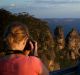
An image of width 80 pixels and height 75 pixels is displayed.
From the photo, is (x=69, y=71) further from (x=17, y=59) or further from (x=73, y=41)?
(x=73, y=41)

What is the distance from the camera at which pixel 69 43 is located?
66.6 m

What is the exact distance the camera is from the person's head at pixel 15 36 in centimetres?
466

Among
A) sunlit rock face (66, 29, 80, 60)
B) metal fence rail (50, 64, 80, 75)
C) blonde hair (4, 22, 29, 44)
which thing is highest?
blonde hair (4, 22, 29, 44)

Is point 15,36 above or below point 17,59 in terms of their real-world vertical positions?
above

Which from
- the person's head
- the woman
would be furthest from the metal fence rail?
the person's head

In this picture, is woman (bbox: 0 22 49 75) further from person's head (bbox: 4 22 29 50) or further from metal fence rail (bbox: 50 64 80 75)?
metal fence rail (bbox: 50 64 80 75)

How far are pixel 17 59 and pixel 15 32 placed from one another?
28 cm

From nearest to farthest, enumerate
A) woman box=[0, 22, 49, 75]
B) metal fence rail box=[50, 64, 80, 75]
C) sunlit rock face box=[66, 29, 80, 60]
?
woman box=[0, 22, 49, 75] < metal fence rail box=[50, 64, 80, 75] < sunlit rock face box=[66, 29, 80, 60]

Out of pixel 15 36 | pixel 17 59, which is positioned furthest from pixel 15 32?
pixel 17 59

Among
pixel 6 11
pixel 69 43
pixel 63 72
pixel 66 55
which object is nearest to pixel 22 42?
pixel 63 72

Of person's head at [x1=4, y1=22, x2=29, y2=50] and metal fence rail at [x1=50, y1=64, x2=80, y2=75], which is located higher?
person's head at [x1=4, y1=22, x2=29, y2=50]

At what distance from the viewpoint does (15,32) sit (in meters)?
4.67

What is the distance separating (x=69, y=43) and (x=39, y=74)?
204ft

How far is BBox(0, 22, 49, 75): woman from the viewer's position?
462 cm
